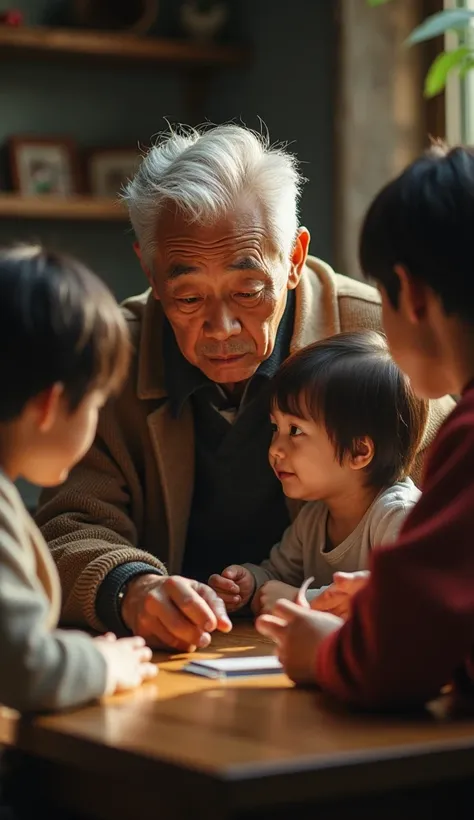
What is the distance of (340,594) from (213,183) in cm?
75

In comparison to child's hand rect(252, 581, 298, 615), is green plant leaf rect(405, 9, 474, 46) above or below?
above

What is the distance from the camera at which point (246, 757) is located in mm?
1107

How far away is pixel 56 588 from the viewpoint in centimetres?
148

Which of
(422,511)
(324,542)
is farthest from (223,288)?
(422,511)

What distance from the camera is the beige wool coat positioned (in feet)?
7.35

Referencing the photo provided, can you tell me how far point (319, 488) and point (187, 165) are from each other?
57cm

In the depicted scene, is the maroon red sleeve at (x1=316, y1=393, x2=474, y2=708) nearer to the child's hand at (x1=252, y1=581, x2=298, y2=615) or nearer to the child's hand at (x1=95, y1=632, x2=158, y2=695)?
the child's hand at (x1=95, y1=632, x2=158, y2=695)

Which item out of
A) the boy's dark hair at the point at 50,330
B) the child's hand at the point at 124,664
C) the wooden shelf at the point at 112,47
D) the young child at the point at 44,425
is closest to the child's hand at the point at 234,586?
the child's hand at the point at 124,664

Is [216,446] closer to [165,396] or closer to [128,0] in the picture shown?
[165,396]

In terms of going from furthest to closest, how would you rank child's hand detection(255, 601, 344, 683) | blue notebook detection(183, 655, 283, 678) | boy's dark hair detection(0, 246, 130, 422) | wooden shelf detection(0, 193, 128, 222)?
wooden shelf detection(0, 193, 128, 222) < blue notebook detection(183, 655, 283, 678) < child's hand detection(255, 601, 344, 683) < boy's dark hair detection(0, 246, 130, 422)

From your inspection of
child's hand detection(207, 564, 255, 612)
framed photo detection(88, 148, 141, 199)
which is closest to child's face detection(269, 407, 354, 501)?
child's hand detection(207, 564, 255, 612)

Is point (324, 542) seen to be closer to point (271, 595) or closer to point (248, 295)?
point (271, 595)

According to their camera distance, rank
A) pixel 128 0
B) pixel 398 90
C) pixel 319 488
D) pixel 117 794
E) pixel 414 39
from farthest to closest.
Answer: pixel 128 0, pixel 398 90, pixel 319 488, pixel 414 39, pixel 117 794

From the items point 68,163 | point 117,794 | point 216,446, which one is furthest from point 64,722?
point 68,163
